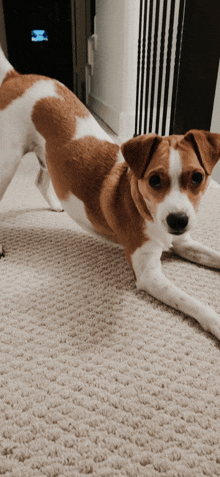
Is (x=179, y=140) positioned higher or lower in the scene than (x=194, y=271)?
higher

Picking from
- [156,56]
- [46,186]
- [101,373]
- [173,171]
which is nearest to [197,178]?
[173,171]

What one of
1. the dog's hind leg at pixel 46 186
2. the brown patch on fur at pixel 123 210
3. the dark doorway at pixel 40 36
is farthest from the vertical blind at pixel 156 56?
the dark doorway at pixel 40 36

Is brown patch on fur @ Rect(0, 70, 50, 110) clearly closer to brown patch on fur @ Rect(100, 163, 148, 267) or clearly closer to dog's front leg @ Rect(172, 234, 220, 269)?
brown patch on fur @ Rect(100, 163, 148, 267)

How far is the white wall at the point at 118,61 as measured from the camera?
3076 millimetres

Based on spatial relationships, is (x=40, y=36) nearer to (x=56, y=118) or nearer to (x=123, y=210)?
(x=56, y=118)

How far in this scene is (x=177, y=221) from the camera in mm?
982

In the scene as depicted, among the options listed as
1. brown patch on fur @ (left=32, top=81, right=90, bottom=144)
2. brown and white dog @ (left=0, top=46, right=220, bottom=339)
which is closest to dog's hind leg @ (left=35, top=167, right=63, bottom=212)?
brown and white dog @ (left=0, top=46, right=220, bottom=339)

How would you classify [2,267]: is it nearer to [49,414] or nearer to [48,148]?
[48,148]

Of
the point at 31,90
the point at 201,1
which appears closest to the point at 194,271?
the point at 31,90

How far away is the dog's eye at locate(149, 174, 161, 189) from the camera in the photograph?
3.37 feet

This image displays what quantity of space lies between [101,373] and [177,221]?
438 millimetres

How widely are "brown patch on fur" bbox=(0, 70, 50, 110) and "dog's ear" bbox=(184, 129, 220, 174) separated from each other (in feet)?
2.47

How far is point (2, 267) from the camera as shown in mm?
1374

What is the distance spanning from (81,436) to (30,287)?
61cm
